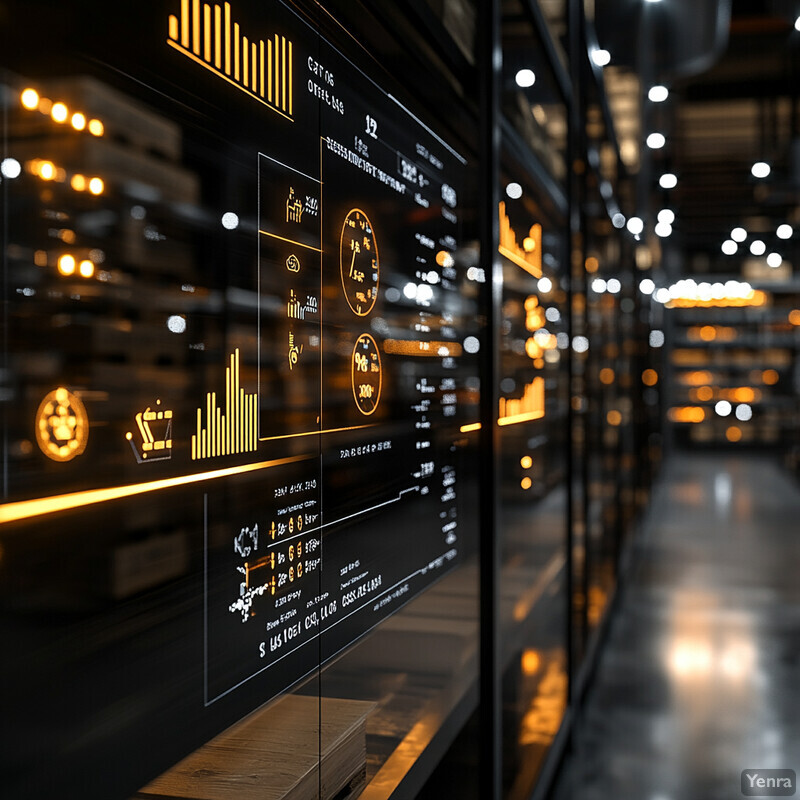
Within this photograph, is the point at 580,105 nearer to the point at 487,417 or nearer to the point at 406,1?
the point at 487,417

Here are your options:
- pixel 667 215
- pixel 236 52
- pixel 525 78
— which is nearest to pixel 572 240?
pixel 525 78

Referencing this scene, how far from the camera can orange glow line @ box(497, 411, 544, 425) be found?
2.34 metres

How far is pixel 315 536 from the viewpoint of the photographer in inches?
44.8

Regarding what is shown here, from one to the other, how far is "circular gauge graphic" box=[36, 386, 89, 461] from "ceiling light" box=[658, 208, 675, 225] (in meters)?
13.0

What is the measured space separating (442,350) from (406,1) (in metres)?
0.62

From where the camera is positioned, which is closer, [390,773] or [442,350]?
[390,773]

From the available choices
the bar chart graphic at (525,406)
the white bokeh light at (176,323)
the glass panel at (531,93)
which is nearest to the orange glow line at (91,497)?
the white bokeh light at (176,323)

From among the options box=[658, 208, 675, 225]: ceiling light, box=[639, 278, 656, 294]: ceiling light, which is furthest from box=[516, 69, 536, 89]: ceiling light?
box=[658, 208, 675, 225]: ceiling light

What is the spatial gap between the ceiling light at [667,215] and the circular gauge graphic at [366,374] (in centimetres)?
1230

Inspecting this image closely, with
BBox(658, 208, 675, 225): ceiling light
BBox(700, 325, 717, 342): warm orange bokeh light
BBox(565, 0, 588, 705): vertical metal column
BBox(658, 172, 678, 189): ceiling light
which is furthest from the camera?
BBox(700, 325, 717, 342): warm orange bokeh light

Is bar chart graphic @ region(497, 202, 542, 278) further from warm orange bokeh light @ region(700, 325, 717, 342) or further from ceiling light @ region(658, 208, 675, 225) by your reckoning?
warm orange bokeh light @ region(700, 325, 717, 342)

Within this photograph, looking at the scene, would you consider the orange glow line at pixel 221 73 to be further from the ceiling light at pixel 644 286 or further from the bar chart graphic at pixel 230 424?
the ceiling light at pixel 644 286

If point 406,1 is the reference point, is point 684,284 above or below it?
above

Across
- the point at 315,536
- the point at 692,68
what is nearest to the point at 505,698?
the point at 315,536
